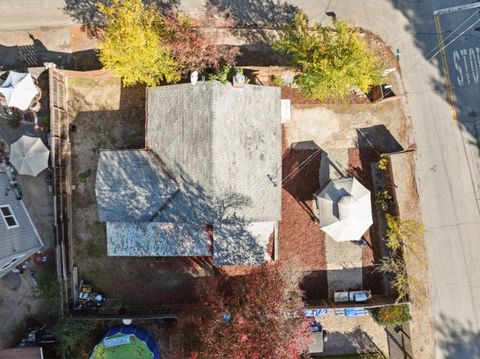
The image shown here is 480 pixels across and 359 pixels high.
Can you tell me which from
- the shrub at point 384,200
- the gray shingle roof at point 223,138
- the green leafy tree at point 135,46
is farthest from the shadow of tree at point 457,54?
the green leafy tree at point 135,46

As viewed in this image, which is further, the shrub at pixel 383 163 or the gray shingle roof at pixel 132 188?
the shrub at pixel 383 163

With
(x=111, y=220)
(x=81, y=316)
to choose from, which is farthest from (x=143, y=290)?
(x=111, y=220)

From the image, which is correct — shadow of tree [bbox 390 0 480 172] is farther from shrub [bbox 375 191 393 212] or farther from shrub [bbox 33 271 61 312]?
shrub [bbox 33 271 61 312]

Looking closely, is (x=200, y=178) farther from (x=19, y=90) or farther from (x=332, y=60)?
(x=19, y=90)

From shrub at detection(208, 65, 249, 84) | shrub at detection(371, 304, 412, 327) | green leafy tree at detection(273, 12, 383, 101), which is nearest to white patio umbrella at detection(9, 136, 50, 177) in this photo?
shrub at detection(208, 65, 249, 84)

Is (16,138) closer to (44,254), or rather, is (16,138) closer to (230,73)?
(44,254)

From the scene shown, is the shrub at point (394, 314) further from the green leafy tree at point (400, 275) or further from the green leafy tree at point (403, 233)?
the green leafy tree at point (403, 233)
